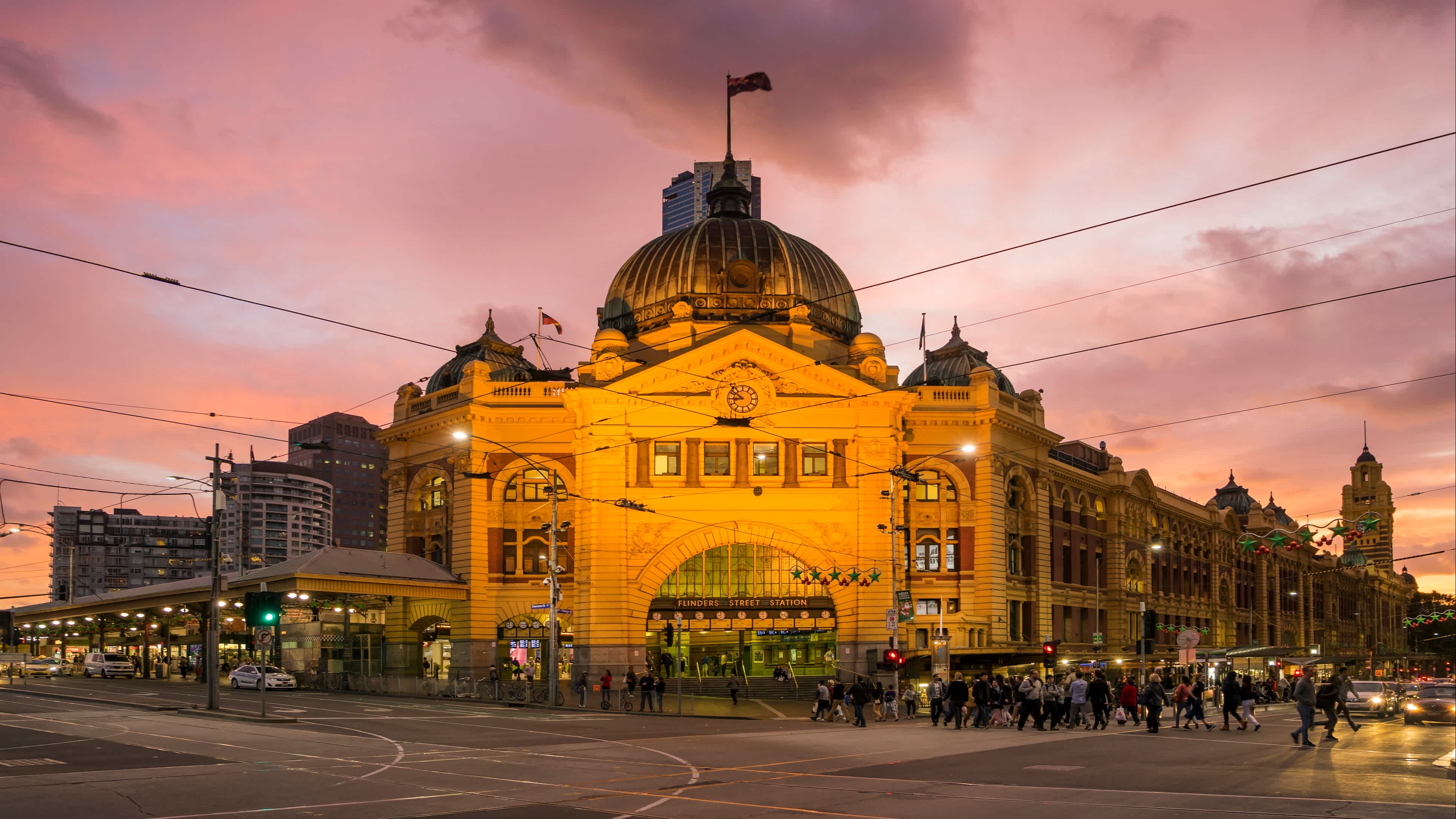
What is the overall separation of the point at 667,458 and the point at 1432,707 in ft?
115

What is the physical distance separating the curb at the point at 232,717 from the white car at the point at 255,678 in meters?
20.8

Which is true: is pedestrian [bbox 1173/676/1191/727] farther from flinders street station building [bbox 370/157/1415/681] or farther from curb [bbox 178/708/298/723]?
curb [bbox 178/708/298/723]

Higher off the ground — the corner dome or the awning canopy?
Result: the corner dome

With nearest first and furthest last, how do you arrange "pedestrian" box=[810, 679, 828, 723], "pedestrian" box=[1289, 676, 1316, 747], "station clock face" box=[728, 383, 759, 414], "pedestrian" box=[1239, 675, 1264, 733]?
"pedestrian" box=[1289, 676, 1316, 747] → "pedestrian" box=[1239, 675, 1264, 733] → "pedestrian" box=[810, 679, 828, 723] → "station clock face" box=[728, 383, 759, 414]

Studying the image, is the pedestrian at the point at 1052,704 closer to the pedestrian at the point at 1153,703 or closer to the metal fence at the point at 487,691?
the pedestrian at the point at 1153,703

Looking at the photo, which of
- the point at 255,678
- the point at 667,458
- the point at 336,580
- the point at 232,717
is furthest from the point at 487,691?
the point at 232,717

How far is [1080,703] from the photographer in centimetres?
4034

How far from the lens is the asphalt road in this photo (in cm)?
1944

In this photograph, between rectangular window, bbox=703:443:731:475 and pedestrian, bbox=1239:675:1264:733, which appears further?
rectangular window, bbox=703:443:731:475

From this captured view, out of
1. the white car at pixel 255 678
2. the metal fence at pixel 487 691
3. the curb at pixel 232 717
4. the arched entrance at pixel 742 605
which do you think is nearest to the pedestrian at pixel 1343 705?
the metal fence at pixel 487 691

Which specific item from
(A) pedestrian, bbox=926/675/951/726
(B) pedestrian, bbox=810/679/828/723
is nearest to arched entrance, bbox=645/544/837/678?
(B) pedestrian, bbox=810/679/828/723

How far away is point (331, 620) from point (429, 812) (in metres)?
58.8

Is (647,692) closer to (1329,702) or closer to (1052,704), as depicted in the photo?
(1052,704)

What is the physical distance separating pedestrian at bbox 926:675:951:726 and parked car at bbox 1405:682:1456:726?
14.4 m
